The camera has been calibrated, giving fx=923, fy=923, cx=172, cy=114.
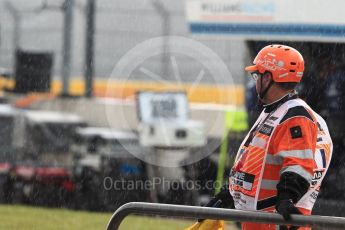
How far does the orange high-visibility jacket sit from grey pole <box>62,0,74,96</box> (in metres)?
9.20

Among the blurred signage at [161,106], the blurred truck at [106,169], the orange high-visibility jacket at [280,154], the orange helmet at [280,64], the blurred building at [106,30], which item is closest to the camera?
the orange high-visibility jacket at [280,154]

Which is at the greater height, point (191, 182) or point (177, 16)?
point (177, 16)

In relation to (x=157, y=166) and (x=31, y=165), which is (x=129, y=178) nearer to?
(x=157, y=166)

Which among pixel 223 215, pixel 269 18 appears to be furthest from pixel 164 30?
pixel 223 215

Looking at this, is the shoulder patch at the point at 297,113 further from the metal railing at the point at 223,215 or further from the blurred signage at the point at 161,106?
the blurred signage at the point at 161,106

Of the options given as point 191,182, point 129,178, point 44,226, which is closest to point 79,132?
point 129,178

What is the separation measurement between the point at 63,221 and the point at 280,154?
4.90 meters

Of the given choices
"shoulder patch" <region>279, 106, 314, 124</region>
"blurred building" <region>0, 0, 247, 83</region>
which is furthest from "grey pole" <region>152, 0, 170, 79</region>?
"shoulder patch" <region>279, 106, 314, 124</region>

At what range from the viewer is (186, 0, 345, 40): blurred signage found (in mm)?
9453

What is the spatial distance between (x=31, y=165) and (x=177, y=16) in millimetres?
3074

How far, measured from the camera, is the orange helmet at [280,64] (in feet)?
16.2

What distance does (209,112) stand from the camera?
44.7 ft

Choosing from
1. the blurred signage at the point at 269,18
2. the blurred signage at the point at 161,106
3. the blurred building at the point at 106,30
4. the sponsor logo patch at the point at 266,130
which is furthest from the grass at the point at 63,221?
the sponsor logo patch at the point at 266,130

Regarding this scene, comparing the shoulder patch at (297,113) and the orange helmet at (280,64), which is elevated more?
the orange helmet at (280,64)
